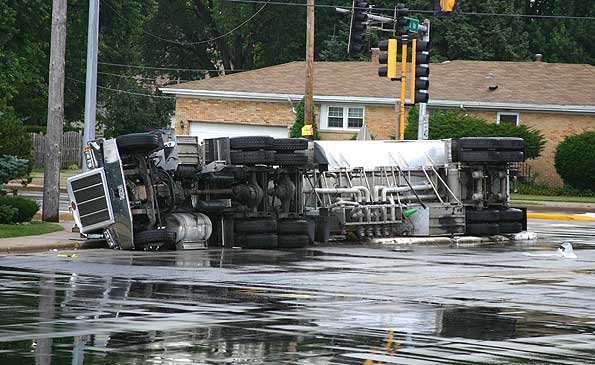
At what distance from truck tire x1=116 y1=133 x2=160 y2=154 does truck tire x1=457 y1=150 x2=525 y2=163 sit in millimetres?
8108

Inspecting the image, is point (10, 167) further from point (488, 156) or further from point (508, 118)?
point (508, 118)

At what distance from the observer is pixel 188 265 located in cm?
2075

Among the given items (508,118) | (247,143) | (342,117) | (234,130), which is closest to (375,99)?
(342,117)

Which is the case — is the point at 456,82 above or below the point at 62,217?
above

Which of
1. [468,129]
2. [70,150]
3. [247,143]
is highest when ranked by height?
[468,129]

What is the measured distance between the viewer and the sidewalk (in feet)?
75.2

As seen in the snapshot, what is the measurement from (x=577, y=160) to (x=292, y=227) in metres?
29.4

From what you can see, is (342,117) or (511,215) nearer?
(511,215)

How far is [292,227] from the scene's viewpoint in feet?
84.4

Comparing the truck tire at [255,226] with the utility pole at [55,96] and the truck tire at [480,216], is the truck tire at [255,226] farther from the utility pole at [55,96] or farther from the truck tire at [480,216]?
the truck tire at [480,216]

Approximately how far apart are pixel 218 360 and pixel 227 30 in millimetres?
68051

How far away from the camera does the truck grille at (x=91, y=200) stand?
23.7 m

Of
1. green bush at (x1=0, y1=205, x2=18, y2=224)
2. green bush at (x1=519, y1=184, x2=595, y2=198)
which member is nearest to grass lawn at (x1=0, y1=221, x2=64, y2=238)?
green bush at (x1=0, y1=205, x2=18, y2=224)

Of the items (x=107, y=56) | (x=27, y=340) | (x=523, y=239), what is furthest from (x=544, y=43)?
(x=27, y=340)
